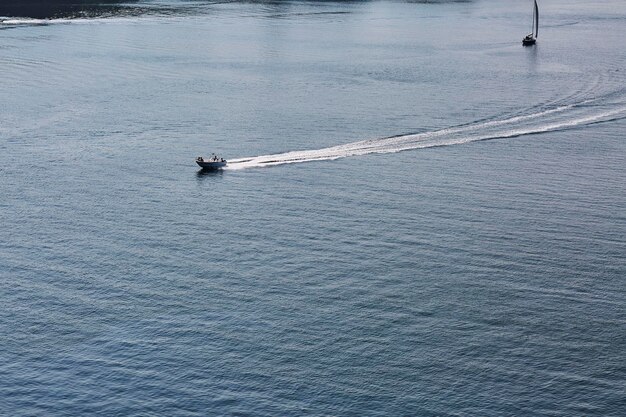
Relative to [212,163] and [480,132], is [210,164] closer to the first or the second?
[212,163]

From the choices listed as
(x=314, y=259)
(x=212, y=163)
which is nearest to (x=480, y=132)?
(x=212, y=163)

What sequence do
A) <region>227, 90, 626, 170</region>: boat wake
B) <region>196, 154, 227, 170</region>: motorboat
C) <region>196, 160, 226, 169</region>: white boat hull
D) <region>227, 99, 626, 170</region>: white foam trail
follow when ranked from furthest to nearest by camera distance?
<region>227, 90, 626, 170</region>: boat wake → <region>227, 99, 626, 170</region>: white foam trail → <region>196, 154, 227, 170</region>: motorboat → <region>196, 160, 226, 169</region>: white boat hull

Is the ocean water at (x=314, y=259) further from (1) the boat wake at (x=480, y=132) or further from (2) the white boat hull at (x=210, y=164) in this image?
(2) the white boat hull at (x=210, y=164)

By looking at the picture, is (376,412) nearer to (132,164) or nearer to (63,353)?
(63,353)

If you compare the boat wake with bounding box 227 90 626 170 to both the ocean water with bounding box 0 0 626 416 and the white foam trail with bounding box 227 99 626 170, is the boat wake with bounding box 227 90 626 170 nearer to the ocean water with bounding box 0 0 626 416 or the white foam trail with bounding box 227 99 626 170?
the white foam trail with bounding box 227 99 626 170

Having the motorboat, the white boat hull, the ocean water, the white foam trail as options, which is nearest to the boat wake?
the white foam trail

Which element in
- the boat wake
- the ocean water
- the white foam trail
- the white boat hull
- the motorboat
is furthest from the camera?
the boat wake
